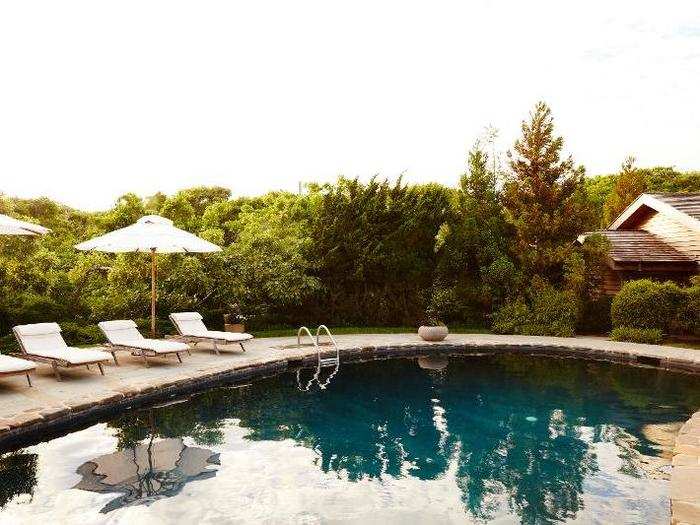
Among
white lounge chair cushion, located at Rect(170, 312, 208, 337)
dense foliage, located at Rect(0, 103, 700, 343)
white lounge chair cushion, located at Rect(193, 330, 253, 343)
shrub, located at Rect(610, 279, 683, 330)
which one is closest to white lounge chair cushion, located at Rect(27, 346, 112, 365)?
white lounge chair cushion, located at Rect(193, 330, 253, 343)

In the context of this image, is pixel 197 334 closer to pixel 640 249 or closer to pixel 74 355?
pixel 74 355

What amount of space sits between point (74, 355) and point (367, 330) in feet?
33.3

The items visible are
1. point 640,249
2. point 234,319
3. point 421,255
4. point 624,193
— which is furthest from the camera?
point 624,193

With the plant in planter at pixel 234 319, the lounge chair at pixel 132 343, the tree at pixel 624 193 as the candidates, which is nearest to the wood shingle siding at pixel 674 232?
the tree at pixel 624 193

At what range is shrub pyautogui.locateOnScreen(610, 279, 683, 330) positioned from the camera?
16.8 m

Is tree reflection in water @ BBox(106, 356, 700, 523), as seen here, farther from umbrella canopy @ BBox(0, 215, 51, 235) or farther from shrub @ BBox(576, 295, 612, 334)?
shrub @ BBox(576, 295, 612, 334)

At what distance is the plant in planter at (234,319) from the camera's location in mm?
16942

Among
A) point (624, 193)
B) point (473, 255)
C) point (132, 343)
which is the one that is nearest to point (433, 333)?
point (473, 255)

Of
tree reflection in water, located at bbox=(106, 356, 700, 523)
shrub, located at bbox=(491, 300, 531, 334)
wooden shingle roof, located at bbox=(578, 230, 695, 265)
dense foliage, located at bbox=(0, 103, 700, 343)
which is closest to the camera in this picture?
tree reflection in water, located at bbox=(106, 356, 700, 523)

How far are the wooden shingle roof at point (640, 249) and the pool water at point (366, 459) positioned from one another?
28.9ft

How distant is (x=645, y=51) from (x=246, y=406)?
16274mm

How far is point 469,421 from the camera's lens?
966 cm

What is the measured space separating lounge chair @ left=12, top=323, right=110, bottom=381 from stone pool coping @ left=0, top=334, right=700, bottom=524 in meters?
0.35

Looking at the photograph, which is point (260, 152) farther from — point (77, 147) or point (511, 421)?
point (511, 421)
